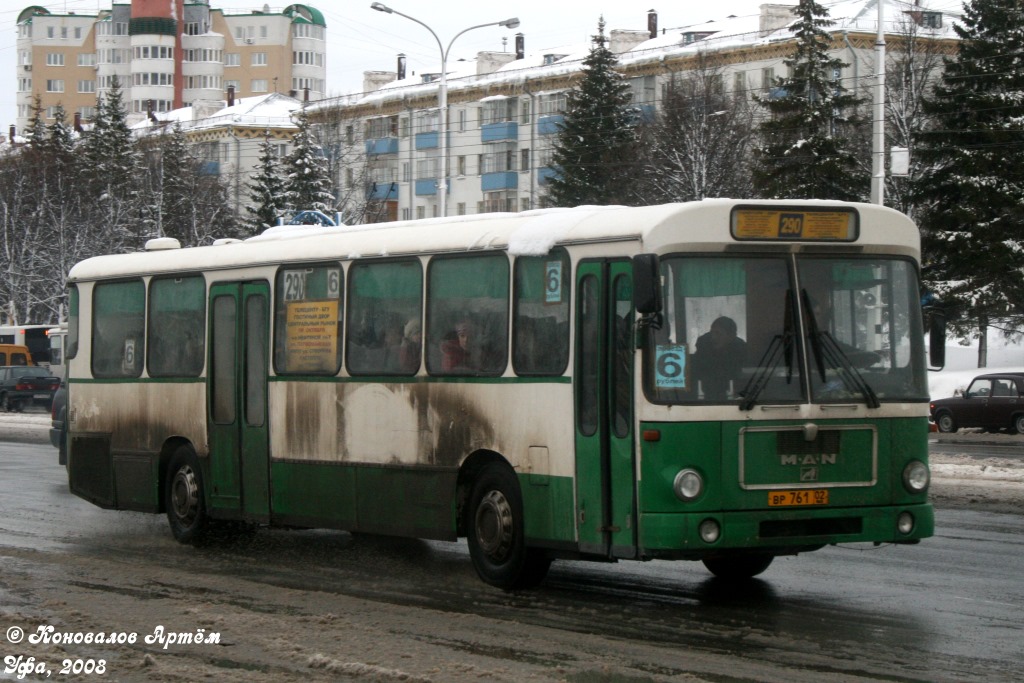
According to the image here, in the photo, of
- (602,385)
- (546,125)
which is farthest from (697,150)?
(602,385)

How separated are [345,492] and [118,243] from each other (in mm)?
67920

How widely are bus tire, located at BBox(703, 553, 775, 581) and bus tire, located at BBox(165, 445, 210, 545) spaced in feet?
16.7

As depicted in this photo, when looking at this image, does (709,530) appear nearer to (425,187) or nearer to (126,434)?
(126,434)

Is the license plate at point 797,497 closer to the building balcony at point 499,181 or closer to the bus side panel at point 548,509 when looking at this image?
the bus side panel at point 548,509

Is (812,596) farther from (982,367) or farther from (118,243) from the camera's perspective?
(118,243)

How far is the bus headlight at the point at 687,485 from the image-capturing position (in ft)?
32.4

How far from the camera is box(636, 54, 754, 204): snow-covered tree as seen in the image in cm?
6431

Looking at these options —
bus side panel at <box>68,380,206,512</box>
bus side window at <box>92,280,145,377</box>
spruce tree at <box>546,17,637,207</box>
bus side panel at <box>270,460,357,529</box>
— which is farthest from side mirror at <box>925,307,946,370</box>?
spruce tree at <box>546,17,637,207</box>

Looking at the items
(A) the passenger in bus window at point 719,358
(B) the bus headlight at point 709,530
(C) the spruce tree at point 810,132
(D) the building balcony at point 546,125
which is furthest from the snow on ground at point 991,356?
(B) the bus headlight at point 709,530

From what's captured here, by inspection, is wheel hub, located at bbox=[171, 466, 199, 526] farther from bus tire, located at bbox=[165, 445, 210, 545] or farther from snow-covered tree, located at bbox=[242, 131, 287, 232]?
snow-covered tree, located at bbox=[242, 131, 287, 232]

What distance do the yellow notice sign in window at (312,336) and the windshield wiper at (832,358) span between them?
4.31 m

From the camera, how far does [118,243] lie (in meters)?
78.2

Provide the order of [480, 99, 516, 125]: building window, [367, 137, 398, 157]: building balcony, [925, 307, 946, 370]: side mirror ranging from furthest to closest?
[367, 137, 398, 157]: building balcony < [480, 99, 516, 125]: building window < [925, 307, 946, 370]: side mirror

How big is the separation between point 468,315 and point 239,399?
3.30 metres
